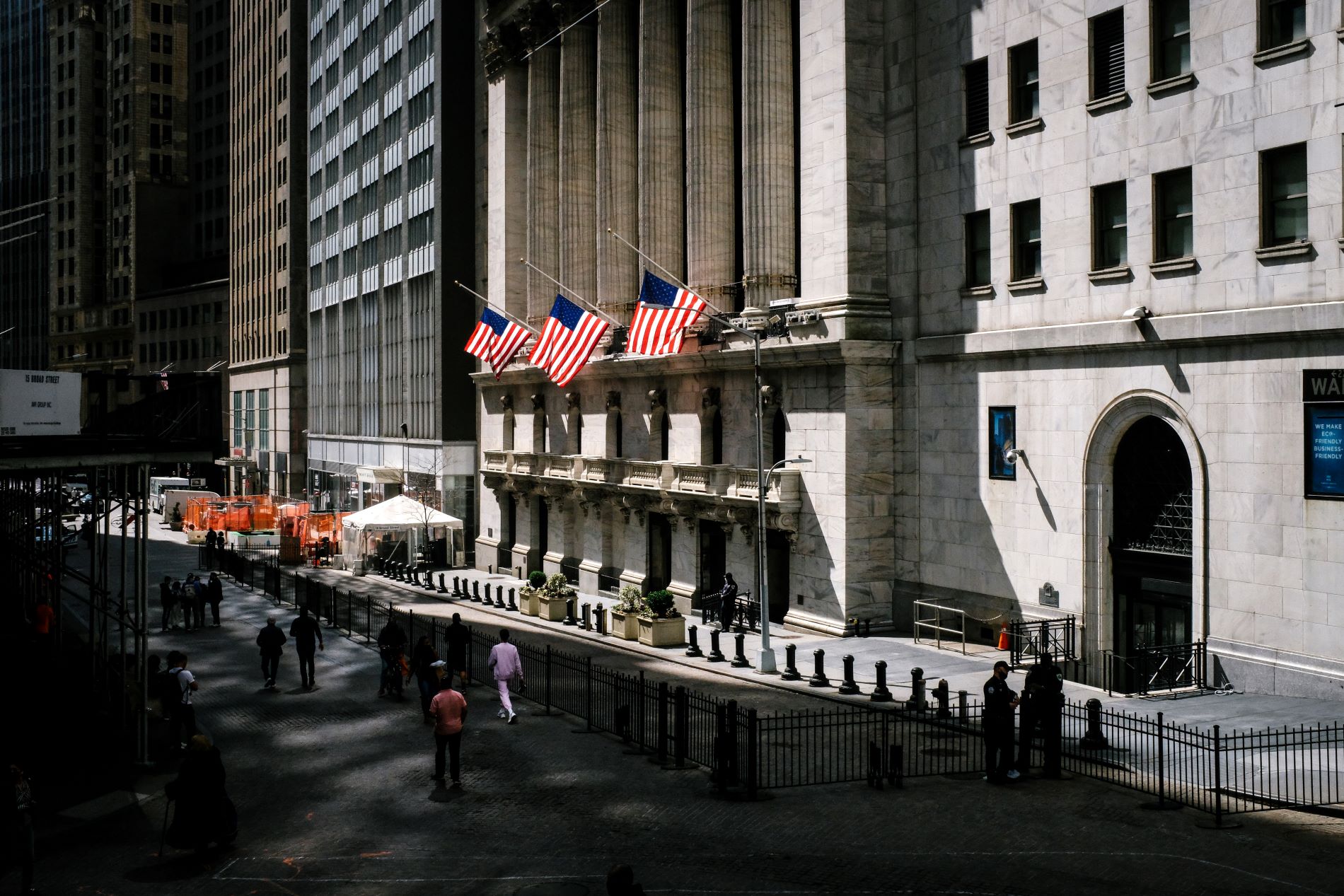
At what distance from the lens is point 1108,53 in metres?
29.5

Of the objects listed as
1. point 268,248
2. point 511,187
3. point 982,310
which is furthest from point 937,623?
point 268,248

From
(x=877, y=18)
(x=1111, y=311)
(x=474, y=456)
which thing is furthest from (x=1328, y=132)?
(x=474, y=456)

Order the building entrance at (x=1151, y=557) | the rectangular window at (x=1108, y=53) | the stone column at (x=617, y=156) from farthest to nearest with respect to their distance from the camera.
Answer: the stone column at (x=617, y=156) → the rectangular window at (x=1108, y=53) → the building entrance at (x=1151, y=557)

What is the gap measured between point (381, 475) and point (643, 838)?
184 ft

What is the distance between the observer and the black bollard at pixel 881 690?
26062 mm

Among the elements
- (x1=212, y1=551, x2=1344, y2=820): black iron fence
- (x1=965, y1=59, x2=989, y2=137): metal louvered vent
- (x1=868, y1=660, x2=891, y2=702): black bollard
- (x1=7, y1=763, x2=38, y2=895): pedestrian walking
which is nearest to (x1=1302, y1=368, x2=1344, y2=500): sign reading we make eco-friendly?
(x1=212, y1=551, x2=1344, y2=820): black iron fence

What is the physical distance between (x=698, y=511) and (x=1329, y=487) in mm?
21044

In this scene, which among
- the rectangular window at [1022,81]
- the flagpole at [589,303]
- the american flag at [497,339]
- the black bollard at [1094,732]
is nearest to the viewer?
the black bollard at [1094,732]

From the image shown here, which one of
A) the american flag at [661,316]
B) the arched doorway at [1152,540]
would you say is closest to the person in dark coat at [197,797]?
the arched doorway at [1152,540]

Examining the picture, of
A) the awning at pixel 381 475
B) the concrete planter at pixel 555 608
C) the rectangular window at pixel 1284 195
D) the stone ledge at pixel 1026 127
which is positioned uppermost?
the stone ledge at pixel 1026 127

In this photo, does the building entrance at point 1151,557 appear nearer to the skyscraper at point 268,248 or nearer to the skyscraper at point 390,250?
the skyscraper at point 390,250

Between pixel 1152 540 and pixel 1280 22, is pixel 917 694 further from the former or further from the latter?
pixel 1280 22

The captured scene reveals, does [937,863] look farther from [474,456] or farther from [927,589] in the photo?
[474,456]

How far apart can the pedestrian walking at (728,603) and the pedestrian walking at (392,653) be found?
12.6 meters
